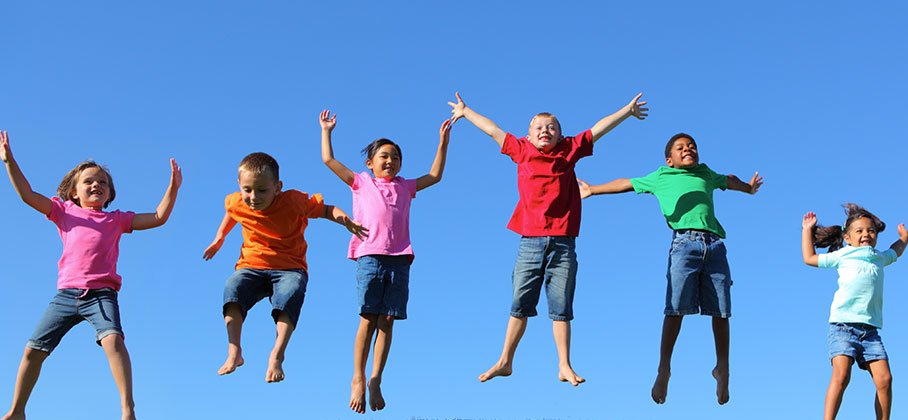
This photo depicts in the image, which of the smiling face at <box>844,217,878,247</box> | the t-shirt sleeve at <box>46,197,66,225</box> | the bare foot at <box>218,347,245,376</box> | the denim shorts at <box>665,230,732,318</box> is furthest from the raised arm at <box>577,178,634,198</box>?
the t-shirt sleeve at <box>46,197,66,225</box>

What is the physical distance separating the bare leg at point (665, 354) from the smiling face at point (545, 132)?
264 cm

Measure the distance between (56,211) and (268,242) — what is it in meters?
2.45

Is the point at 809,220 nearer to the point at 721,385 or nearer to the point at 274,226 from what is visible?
the point at 721,385

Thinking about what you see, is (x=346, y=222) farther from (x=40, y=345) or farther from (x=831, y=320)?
(x=831, y=320)

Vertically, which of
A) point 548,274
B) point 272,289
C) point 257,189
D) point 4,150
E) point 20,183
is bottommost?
point 272,289

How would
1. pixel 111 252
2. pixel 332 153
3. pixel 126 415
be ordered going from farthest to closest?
pixel 332 153 → pixel 111 252 → pixel 126 415

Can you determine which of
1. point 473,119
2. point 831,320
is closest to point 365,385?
point 473,119

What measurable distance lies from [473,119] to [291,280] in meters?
3.19

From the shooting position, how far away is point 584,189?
14297 mm

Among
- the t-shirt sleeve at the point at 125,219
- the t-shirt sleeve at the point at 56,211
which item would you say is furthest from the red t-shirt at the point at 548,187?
the t-shirt sleeve at the point at 56,211

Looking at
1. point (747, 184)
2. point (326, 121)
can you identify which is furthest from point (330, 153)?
point (747, 184)

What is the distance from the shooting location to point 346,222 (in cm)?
1309

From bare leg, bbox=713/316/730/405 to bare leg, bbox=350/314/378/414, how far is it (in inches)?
169

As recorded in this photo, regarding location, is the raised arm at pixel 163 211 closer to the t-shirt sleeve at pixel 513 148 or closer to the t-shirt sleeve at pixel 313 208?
the t-shirt sleeve at pixel 313 208
